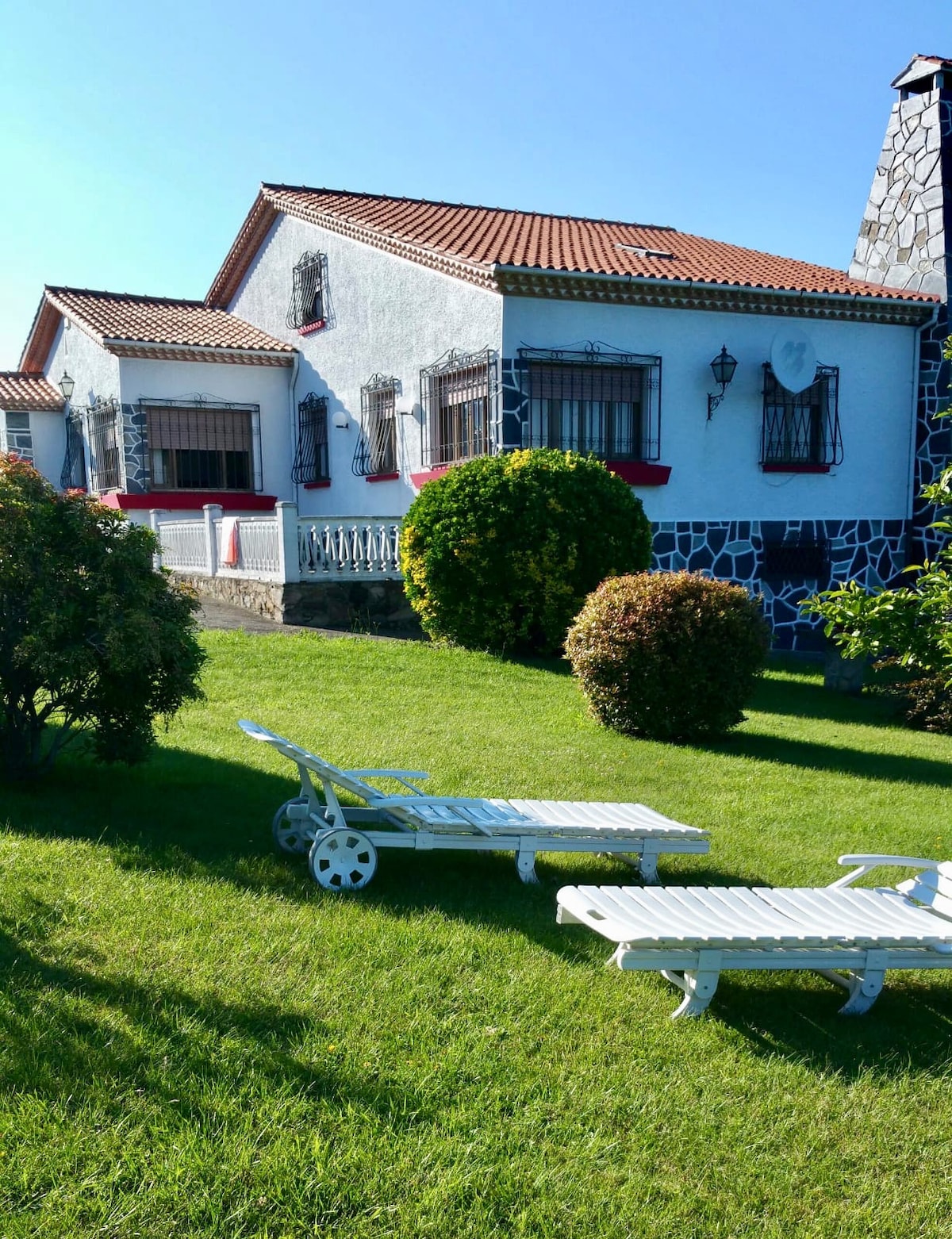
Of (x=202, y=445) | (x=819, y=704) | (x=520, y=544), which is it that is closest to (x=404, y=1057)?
(x=520, y=544)

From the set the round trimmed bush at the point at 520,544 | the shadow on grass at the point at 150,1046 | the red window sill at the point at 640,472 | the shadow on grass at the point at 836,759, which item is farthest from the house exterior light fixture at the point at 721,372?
the shadow on grass at the point at 150,1046

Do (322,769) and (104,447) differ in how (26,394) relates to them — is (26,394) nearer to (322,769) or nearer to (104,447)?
(104,447)

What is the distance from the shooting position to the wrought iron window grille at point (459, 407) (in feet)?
46.9

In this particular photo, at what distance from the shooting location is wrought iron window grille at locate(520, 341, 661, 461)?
1434cm

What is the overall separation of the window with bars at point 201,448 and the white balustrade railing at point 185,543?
1527 millimetres

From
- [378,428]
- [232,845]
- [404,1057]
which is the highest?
[378,428]

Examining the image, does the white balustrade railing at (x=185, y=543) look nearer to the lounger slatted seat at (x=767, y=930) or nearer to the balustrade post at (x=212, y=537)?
the balustrade post at (x=212, y=537)

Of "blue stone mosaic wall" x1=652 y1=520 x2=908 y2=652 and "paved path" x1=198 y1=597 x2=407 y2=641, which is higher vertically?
"blue stone mosaic wall" x1=652 y1=520 x2=908 y2=652

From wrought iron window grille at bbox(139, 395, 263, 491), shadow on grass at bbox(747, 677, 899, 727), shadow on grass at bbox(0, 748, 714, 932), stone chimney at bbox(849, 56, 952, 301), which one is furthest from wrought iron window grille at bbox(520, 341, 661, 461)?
shadow on grass at bbox(0, 748, 714, 932)

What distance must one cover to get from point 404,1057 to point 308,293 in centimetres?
1745

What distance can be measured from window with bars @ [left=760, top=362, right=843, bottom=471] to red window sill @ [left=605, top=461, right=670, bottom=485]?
1837 mm

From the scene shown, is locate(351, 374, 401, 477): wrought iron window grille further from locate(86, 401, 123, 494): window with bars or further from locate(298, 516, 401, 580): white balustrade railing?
locate(86, 401, 123, 494): window with bars

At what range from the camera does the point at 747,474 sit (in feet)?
51.7

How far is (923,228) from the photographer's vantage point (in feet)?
55.3
